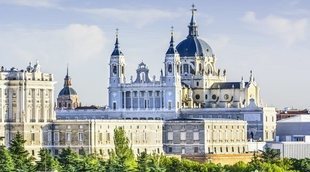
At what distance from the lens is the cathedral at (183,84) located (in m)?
158

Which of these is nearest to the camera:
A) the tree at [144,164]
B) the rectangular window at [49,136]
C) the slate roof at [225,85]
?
the tree at [144,164]

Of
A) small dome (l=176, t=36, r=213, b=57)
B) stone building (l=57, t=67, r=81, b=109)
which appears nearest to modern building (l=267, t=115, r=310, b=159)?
small dome (l=176, t=36, r=213, b=57)

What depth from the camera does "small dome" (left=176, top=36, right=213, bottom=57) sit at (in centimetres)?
16575

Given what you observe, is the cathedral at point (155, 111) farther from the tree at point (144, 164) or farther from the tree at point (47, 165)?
the tree at point (47, 165)

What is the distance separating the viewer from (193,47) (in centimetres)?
16625

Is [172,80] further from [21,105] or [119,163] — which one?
[119,163]

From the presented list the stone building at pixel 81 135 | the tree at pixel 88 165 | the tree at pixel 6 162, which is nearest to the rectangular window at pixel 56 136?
the stone building at pixel 81 135

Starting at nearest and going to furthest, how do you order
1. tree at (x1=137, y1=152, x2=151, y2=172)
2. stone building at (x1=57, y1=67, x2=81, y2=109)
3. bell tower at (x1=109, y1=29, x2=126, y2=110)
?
tree at (x1=137, y1=152, x2=151, y2=172), bell tower at (x1=109, y1=29, x2=126, y2=110), stone building at (x1=57, y1=67, x2=81, y2=109)

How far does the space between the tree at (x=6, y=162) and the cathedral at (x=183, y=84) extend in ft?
190

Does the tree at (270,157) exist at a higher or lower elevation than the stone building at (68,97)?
lower

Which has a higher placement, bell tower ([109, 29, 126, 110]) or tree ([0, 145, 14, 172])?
bell tower ([109, 29, 126, 110])

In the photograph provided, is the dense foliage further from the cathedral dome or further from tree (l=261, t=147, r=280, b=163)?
the cathedral dome

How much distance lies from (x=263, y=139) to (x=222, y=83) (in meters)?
14.1

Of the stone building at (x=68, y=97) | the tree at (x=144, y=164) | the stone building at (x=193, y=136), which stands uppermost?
the stone building at (x=68, y=97)
